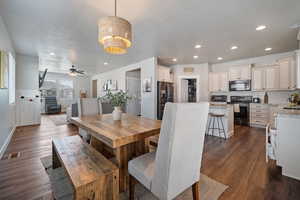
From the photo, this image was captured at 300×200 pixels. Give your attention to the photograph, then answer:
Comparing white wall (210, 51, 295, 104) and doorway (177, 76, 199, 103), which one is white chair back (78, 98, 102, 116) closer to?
doorway (177, 76, 199, 103)

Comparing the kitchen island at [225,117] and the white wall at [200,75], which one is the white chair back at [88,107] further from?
the white wall at [200,75]

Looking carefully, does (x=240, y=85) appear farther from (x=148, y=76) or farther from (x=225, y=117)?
(x=148, y=76)

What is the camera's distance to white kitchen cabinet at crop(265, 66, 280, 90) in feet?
14.2

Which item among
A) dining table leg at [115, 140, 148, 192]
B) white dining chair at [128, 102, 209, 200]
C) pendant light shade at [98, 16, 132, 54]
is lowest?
dining table leg at [115, 140, 148, 192]

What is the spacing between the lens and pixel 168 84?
553cm

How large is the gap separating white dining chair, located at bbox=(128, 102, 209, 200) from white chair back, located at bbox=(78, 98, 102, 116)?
2172 mm

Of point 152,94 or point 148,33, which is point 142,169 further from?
point 152,94

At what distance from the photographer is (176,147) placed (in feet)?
3.25

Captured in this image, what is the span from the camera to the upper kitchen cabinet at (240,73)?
4.87 m

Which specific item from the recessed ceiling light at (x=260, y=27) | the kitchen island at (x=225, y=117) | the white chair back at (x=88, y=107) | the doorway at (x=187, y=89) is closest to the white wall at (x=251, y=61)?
the doorway at (x=187, y=89)

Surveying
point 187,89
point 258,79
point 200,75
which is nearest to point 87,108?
point 200,75

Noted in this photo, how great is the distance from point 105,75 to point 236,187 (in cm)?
829

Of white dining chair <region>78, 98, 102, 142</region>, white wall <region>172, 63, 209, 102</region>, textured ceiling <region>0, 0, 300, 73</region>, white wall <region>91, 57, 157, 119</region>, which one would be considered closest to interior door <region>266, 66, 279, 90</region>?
textured ceiling <region>0, 0, 300, 73</region>

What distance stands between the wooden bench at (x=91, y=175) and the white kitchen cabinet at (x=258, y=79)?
221 inches
